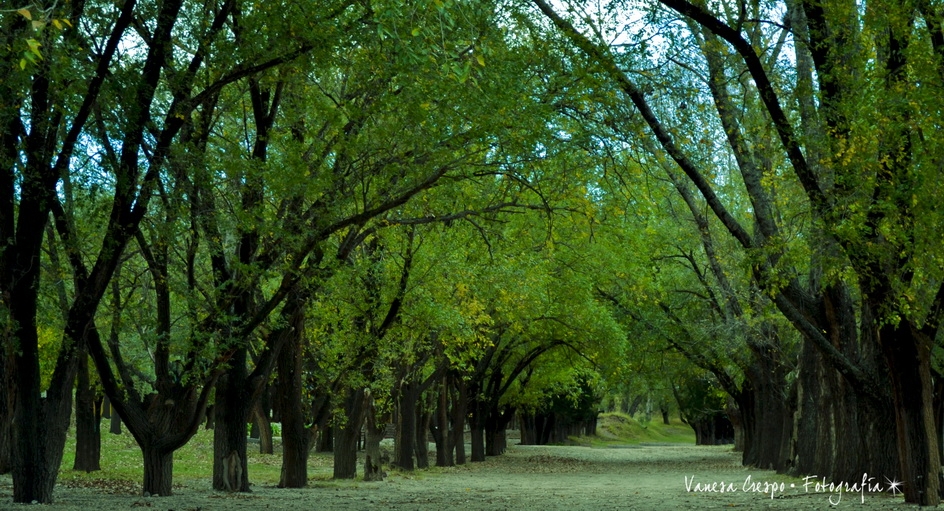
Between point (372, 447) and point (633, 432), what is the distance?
65.6 metres

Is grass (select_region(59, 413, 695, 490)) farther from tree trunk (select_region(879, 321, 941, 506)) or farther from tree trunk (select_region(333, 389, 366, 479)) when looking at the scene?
tree trunk (select_region(879, 321, 941, 506))

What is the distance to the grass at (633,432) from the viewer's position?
267 feet

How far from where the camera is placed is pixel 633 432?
285 feet

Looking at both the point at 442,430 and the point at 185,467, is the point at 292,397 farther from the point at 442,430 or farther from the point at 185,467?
the point at 442,430

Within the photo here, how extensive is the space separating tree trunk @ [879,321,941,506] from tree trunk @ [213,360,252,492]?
425 inches

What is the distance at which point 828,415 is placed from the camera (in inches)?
838

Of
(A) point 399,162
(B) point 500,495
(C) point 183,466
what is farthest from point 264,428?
(A) point 399,162

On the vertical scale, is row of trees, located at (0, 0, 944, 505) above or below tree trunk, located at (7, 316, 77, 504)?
above

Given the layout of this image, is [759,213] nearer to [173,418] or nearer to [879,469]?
[879,469]

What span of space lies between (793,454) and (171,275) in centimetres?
1866

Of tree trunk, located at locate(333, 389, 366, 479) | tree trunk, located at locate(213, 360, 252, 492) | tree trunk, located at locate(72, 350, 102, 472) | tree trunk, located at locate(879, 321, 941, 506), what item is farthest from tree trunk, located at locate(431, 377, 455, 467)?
tree trunk, located at locate(879, 321, 941, 506)

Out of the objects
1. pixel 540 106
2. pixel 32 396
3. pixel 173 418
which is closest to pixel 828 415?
pixel 540 106

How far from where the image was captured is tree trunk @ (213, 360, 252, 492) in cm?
1731

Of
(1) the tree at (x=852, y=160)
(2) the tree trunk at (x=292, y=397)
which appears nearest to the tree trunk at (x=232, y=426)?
(2) the tree trunk at (x=292, y=397)
